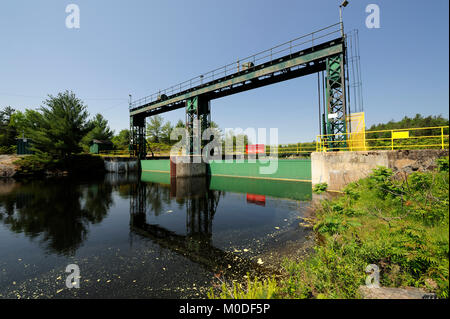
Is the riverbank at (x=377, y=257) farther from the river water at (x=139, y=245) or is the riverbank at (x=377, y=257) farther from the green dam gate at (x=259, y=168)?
the green dam gate at (x=259, y=168)

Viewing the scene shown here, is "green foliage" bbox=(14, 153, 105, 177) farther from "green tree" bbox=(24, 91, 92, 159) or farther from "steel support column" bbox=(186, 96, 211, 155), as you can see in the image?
"steel support column" bbox=(186, 96, 211, 155)

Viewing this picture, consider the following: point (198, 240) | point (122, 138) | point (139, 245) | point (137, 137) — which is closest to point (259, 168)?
point (198, 240)

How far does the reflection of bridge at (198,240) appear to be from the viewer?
3.94 metres

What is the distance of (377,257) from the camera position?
11.1 ft

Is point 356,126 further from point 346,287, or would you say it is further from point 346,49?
point 346,287

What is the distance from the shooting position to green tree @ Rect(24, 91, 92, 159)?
2319 cm

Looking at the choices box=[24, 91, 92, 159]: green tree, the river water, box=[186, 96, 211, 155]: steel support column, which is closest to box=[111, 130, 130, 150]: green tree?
box=[24, 91, 92, 159]: green tree

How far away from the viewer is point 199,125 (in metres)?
20.0

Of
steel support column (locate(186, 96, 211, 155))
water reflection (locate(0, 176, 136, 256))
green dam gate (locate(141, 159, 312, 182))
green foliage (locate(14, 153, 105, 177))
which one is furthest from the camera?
green foliage (locate(14, 153, 105, 177))

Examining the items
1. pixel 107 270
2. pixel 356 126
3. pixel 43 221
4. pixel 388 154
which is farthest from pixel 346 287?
pixel 356 126

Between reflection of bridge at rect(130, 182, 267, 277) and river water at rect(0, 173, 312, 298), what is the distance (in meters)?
0.02

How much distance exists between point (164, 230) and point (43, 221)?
16.4ft

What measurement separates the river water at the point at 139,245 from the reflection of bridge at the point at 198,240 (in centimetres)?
2

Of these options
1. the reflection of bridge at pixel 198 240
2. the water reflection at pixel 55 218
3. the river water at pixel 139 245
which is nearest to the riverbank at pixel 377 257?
the reflection of bridge at pixel 198 240
